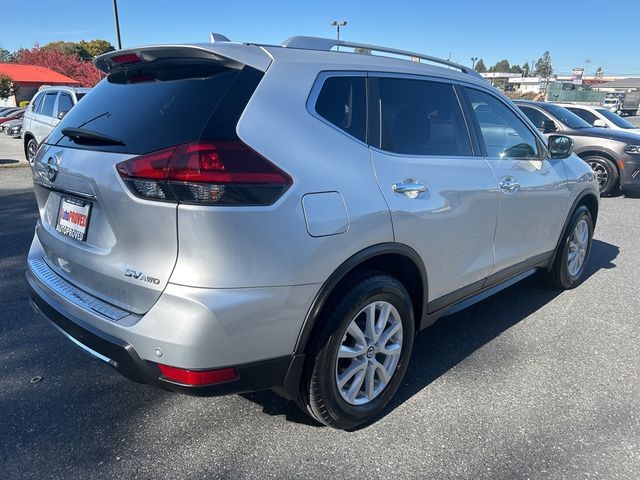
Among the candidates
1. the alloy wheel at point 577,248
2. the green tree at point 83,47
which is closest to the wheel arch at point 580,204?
the alloy wheel at point 577,248

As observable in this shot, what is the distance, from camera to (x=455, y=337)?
362cm

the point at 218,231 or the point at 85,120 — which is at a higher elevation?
the point at 85,120

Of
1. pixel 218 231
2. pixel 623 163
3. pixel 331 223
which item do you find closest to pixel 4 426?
pixel 218 231

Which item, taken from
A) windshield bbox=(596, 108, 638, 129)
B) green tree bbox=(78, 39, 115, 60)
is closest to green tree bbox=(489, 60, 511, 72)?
green tree bbox=(78, 39, 115, 60)

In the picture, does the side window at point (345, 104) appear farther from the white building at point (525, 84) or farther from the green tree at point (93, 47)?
the white building at point (525, 84)

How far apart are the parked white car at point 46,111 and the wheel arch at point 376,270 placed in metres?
9.29

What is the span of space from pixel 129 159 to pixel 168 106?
306 mm

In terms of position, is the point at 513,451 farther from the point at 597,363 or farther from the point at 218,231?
the point at 218,231

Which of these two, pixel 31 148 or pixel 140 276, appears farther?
pixel 31 148

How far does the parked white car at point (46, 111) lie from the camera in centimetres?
1022

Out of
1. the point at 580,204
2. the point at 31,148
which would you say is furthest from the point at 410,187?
the point at 31,148

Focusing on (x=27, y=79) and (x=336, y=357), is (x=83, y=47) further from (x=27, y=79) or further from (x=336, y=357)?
(x=336, y=357)

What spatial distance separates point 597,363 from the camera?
330 cm

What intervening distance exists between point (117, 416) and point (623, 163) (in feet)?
32.9
